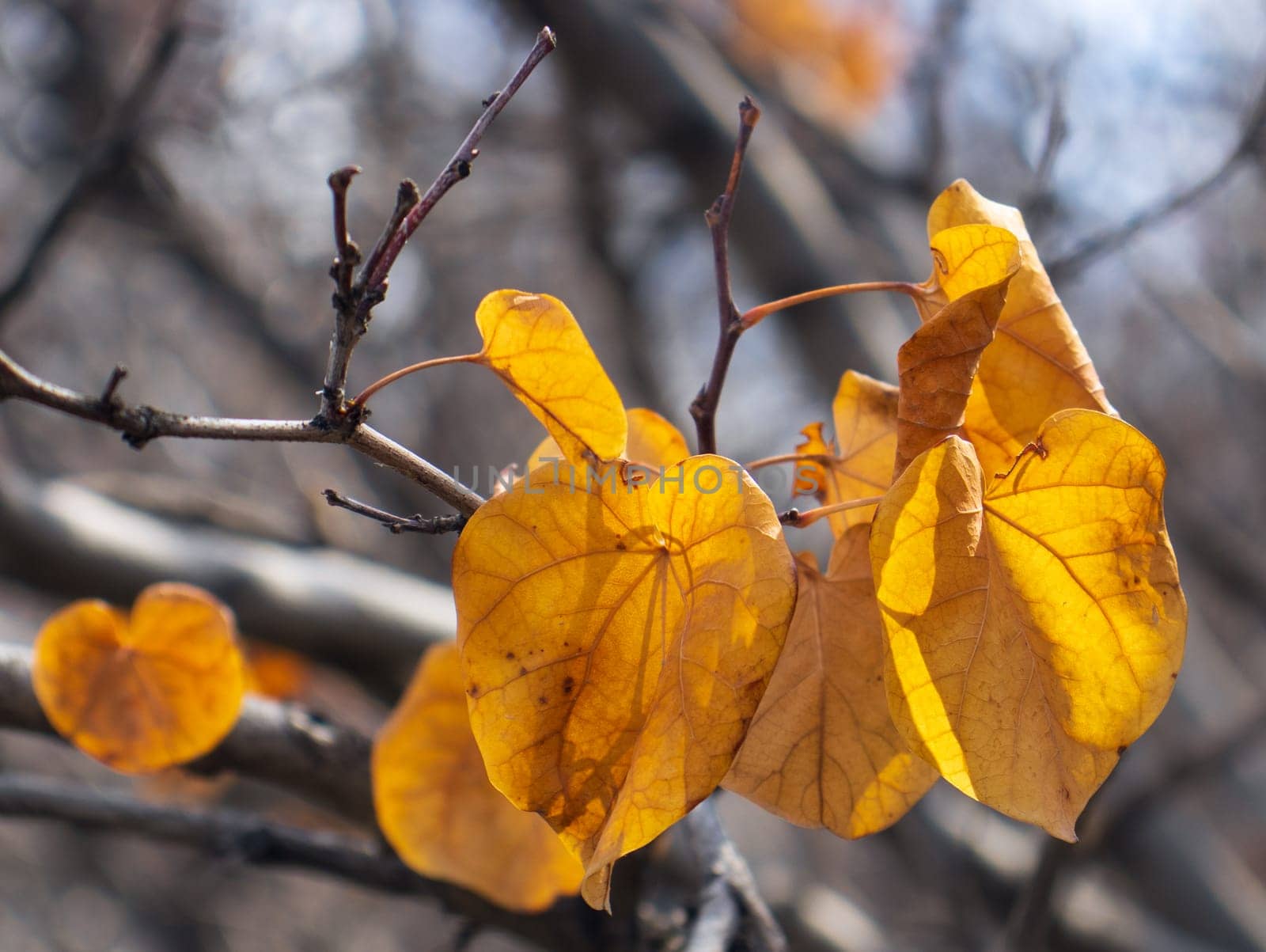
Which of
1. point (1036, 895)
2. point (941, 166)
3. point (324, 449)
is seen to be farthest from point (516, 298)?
point (324, 449)

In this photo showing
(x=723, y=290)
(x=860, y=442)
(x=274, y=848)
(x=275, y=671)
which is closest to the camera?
(x=723, y=290)

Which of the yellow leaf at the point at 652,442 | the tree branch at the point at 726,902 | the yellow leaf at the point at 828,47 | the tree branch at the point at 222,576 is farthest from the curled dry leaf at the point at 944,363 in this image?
the yellow leaf at the point at 828,47

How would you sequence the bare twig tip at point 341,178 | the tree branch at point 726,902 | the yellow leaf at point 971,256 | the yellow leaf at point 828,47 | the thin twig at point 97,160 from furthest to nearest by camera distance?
the yellow leaf at point 828,47 < the thin twig at point 97,160 < the tree branch at point 726,902 < the yellow leaf at point 971,256 < the bare twig tip at point 341,178

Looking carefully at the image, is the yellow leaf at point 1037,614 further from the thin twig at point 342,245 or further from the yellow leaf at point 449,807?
the yellow leaf at point 449,807

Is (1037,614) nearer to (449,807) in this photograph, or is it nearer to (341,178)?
(341,178)

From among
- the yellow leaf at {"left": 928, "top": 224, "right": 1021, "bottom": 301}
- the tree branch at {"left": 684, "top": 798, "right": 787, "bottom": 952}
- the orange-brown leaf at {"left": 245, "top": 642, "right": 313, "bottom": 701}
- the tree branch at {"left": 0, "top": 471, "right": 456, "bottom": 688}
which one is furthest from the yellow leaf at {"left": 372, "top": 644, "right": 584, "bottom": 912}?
the orange-brown leaf at {"left": 245, "top": 642, "right": 313, "bottom": 701}

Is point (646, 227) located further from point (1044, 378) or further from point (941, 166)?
point (1044, 378)

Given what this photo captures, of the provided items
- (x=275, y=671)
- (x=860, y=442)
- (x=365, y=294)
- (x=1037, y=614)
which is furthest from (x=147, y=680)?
(x=275, y=671)
